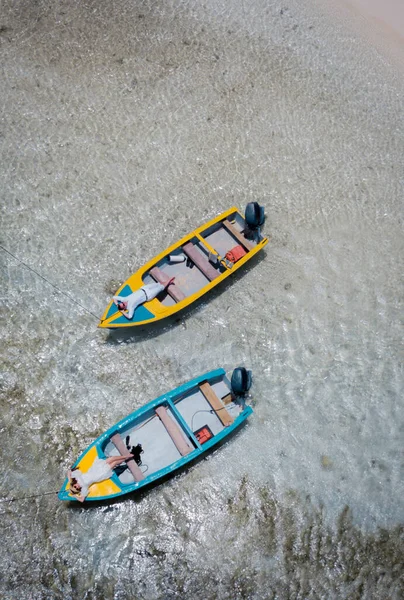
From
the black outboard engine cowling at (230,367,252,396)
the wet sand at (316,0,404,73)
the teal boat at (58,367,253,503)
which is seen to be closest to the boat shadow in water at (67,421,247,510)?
the teal boat at (58,367,253,503)

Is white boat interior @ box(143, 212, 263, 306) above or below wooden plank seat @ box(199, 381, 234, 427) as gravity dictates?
above

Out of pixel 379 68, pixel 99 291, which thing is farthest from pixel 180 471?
pixel 379 68

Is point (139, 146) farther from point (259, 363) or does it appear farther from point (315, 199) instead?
point (259, 363)

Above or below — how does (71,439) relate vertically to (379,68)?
below

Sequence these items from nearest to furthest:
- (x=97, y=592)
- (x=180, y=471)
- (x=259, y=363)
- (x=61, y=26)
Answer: (x=97, y=592), (x=180, y=471), (x=259, y=363), (x=61, y=26)

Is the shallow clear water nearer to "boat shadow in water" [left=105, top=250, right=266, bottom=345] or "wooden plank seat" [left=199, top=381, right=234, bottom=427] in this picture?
"boat shadow in water" [left=105, top=250, right=266, bottom=345]

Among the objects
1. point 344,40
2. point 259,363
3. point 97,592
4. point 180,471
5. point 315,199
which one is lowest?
point 97,592

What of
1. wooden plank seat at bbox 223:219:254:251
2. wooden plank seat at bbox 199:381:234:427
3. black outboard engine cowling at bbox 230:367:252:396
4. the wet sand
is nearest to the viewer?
black outboard engine cowling at bbox 230:367:252:396
